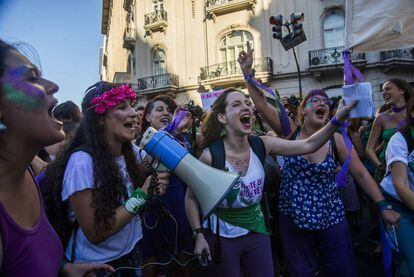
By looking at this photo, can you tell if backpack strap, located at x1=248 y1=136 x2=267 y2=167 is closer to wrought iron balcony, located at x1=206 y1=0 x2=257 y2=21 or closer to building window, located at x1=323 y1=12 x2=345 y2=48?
building window, located at x1=323 y1=12 x2=345 y2=48

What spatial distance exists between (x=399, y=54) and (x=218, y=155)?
57.4ft

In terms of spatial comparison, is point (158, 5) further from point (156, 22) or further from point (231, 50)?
point (231, 50)

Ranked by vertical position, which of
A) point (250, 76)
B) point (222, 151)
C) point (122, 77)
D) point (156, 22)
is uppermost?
point (156, 22)

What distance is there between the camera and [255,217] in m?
2.60

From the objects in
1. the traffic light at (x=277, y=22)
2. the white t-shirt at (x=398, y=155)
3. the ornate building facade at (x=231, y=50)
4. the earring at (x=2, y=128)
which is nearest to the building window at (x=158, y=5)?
the ornate building facade at (x=231, y=50)

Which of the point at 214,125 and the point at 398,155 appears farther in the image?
the point at 214,125

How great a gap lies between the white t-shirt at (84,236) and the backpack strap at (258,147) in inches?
45.6

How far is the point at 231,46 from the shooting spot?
2053 cm

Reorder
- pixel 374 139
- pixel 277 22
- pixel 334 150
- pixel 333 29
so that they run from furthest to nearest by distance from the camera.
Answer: pixel 333 29, pixel 277 22, pixel 374 139, pixel 334 150

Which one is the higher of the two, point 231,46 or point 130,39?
point 130,39

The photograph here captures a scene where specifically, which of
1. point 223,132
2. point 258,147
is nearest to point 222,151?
point 223,132

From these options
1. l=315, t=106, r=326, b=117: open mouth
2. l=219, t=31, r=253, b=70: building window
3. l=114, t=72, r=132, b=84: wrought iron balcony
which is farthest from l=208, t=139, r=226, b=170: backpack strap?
Answer: l=114, t=72, r=132, b=84: wrought iron balcony

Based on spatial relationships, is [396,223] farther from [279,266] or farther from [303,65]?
[303,65]

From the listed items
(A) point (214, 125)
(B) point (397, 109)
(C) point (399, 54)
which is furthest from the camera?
(C) point (399, 54)
